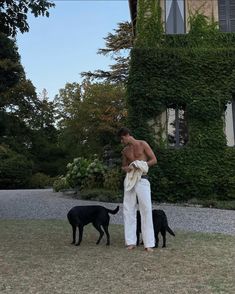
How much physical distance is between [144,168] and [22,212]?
6037mm

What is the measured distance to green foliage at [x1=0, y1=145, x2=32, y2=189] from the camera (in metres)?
28.0

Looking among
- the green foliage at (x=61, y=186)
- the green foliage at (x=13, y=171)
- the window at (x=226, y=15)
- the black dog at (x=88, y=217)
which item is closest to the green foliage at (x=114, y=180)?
the green foliage at (x=61, y=186)

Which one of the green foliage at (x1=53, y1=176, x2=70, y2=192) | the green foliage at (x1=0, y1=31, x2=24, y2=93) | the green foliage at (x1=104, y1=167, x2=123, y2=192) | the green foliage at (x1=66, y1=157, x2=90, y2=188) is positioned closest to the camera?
the green foliage at (x1=0, y1=31, x2=24, y2=93)

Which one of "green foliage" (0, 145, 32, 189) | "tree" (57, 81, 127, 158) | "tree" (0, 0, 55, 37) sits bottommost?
"green foliage" (0, 145, 32, 189)

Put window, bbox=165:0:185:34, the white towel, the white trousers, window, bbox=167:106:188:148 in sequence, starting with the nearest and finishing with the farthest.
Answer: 1. the white trousers
2. the white towel
3. window, bbox=167:106:188:148
4. window, bbox=165:0:185:34

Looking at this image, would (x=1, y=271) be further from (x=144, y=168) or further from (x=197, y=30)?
(x=197, y=30)

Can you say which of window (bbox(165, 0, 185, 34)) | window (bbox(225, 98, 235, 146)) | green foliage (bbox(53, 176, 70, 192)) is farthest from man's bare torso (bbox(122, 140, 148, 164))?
green foliage (bbox(53, 176, 70, 192))

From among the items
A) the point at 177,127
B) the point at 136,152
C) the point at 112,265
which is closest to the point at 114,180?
the point at 177,127

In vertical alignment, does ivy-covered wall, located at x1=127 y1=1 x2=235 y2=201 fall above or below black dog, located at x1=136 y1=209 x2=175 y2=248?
above

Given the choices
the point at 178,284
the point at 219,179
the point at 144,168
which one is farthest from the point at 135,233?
the point at 219,179

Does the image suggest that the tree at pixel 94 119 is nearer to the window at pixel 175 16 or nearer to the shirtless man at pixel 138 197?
the window at pixel 175 16

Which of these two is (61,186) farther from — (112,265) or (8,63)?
(112,265)

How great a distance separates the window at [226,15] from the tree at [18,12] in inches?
388

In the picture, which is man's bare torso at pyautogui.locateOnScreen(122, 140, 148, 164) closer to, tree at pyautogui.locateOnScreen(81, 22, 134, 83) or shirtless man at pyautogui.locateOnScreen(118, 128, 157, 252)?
shirtless man at pyautogui.locateOnScreen(118, 128, 157, 252)
